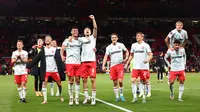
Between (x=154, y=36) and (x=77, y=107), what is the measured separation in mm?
55946

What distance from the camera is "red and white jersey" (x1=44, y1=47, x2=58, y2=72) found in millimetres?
13555

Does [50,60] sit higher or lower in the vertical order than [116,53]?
lower

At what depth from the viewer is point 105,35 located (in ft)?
214

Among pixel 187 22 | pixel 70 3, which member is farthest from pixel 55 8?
pixel 187 22

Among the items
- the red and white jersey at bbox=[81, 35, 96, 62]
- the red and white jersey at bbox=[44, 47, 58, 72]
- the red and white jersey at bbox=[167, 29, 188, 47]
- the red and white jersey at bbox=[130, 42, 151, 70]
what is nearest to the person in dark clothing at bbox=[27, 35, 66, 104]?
the red and white jersey at bbox=[44, 47, 58, 72]

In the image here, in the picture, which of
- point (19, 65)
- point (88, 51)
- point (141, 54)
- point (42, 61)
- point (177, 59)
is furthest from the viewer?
point (177, 59)

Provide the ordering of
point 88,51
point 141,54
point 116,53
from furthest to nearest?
point 116,53
point 141,54
point 88,51

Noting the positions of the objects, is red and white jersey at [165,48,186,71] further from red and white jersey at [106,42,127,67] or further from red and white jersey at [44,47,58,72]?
red and white jersey at [44,47,58,72]

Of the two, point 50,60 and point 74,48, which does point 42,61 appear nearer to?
point 50,60

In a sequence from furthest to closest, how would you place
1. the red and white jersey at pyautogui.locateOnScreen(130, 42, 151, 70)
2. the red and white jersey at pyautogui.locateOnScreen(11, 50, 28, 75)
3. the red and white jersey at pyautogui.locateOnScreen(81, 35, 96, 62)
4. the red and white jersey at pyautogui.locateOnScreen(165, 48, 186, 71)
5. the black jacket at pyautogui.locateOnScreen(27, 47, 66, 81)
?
the red and white jersey at pyautogui.locateOnScreen(165, 48, 186, 71) → the red and white jersey at pyautogui.locateOnScreen(11, 50, 28, 75) → the red and white jersey at pyautogui.locateOnScreen(130, 42, 151, 70) → the black jacket at pyautogui.locateOnScreen(27, 47, 66, 81) → the red and white jersey at pyautogui.locateOnScreen(81, 35, 96, 62)

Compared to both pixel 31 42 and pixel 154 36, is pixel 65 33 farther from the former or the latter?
pixel 154 36

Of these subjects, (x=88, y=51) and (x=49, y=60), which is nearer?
(x=88, y=51)

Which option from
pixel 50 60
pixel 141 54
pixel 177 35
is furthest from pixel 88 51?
pixel 177 35

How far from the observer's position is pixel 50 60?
1362 cm
